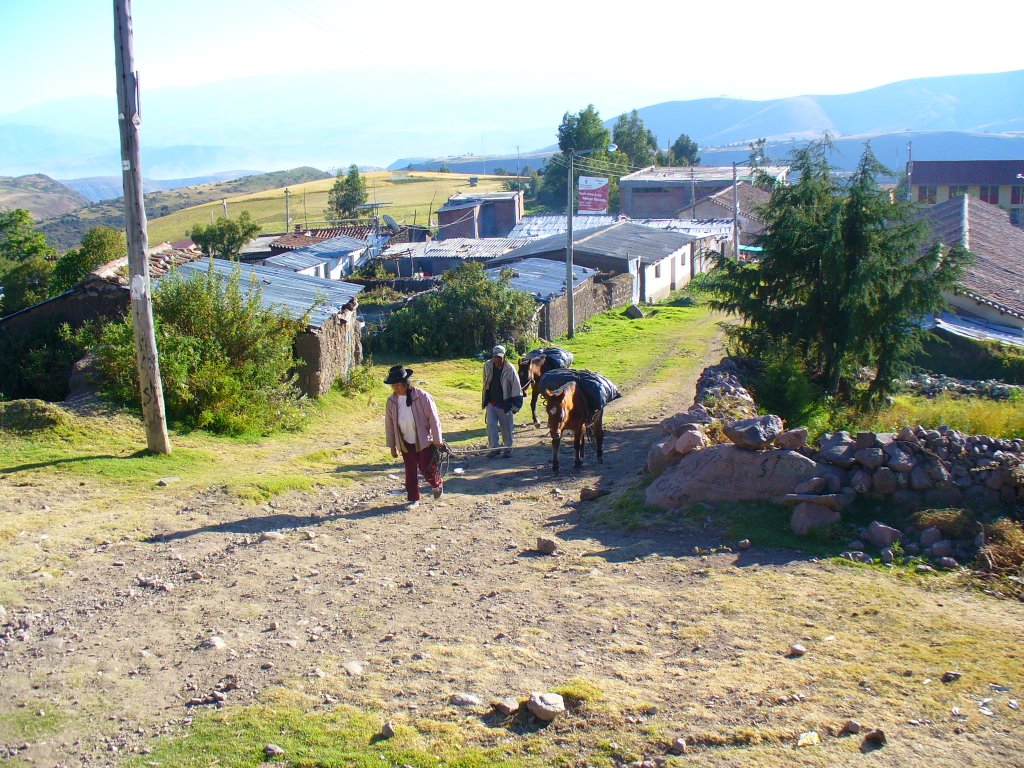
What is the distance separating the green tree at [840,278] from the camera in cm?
1717

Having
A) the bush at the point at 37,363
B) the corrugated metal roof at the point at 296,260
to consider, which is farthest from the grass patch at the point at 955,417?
the corrugated metal roof at the point at 296,260

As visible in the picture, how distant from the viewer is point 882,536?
8961 millimetres

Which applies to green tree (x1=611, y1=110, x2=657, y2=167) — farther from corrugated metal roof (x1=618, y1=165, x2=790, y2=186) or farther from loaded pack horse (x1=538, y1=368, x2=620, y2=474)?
loaded pack horse (x1=538, y1=368, x2=620, y2=474)

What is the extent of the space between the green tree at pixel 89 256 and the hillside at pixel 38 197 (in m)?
108

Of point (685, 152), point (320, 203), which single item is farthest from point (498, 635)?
point (320, 203)

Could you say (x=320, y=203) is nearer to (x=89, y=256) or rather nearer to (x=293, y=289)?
(x=89, y=256)

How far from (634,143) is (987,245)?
57.2 meters

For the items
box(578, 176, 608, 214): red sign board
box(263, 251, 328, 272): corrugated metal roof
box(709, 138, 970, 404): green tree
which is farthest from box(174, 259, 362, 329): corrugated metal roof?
box(578, 176, 608, 214): red sign board

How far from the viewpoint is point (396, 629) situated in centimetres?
726

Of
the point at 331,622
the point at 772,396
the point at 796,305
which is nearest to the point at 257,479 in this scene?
the point at 331,622

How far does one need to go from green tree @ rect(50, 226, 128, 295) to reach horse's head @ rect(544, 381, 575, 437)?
20.9 metres

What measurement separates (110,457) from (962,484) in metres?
9.84

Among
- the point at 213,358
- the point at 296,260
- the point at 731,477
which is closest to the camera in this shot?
the point at 731,477

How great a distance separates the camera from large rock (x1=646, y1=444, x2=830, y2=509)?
984cm
